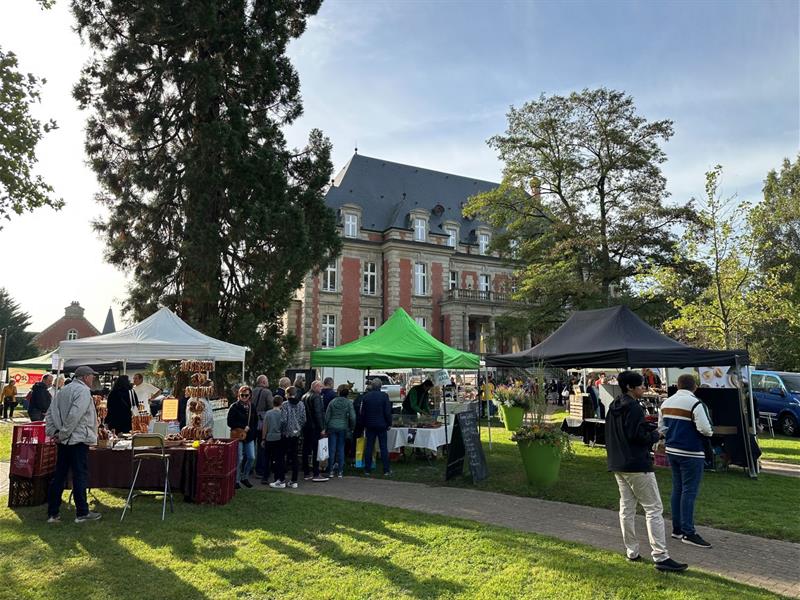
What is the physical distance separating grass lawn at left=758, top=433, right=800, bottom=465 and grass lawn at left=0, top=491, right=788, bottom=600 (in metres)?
8.99

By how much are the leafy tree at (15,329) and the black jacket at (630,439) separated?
51449mm

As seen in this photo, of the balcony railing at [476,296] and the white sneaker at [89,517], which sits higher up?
the balcony railing at [476,296]

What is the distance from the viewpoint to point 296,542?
588 centimetres

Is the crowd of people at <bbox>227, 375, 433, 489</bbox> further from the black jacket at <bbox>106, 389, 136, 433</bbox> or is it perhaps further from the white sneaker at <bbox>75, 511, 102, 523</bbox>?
the white sneaker at <bbox>75, 511, 102, 523</bbox>

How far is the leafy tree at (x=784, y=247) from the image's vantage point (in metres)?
27.2

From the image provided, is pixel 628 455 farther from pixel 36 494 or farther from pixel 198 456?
pixel 36 494

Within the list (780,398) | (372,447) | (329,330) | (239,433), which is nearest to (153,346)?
(239,433)

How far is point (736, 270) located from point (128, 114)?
18507mm

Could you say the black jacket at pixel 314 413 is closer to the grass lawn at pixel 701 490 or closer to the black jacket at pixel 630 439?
the grass lawn at pixel 701 490

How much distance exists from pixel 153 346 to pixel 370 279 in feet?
98.8

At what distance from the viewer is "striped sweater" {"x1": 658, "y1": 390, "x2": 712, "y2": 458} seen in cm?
561

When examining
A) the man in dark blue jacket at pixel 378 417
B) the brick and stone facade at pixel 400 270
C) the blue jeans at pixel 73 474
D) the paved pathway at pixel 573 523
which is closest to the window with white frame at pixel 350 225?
the brick and stone facade at pixel 400 270

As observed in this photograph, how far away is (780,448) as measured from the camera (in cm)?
1324

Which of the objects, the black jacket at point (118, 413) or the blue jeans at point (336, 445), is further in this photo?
the blue jeans at point (336, 445)
